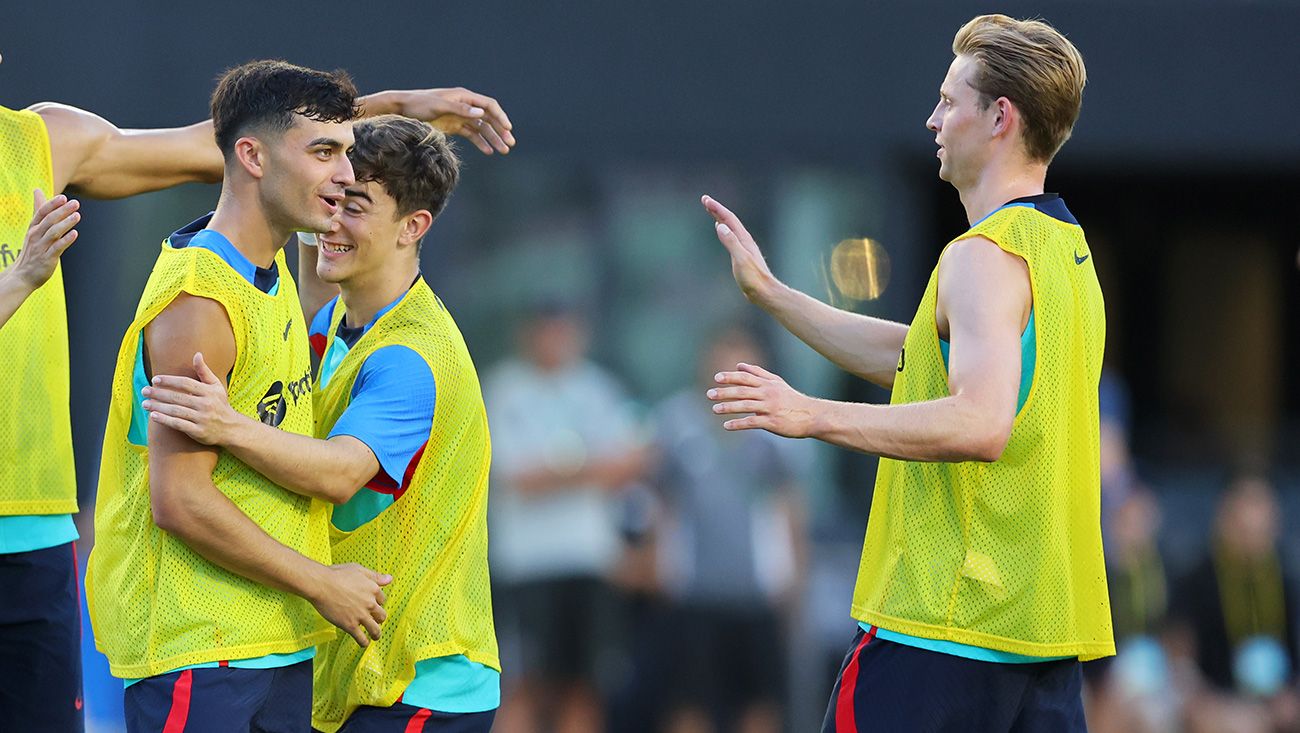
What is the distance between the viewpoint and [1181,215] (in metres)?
13.3

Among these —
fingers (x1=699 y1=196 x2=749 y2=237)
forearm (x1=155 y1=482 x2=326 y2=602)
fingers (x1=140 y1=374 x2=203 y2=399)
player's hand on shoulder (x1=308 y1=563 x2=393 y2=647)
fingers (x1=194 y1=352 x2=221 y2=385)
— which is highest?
fingers (x1=699 y1=196 x2=749 y2=237)

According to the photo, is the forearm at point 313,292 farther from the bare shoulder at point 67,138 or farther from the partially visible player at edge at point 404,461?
the bare shoulder at point 67,138

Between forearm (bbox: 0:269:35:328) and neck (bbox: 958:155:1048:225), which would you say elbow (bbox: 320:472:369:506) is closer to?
forearm (bbox: 0:269:35:328)

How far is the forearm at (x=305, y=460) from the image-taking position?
10.3ft

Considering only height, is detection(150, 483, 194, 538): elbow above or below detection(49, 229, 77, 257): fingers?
below

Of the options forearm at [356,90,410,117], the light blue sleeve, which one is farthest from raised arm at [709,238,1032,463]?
forearm at [356,90,410,117]

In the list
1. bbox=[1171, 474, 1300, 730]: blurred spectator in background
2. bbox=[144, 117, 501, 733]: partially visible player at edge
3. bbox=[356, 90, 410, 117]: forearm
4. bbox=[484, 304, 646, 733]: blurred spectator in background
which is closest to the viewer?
bbox=[144, 117, 501, 733]: partially visible player at edge

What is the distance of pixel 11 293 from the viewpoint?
3.37m

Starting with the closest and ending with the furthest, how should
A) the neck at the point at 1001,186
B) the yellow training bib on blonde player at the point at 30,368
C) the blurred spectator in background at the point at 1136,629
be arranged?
the neck at the point at 1001,186
the yellow training bib on blonde player at the point at 30,368
the blurred spectator in background at the point at 1136,629

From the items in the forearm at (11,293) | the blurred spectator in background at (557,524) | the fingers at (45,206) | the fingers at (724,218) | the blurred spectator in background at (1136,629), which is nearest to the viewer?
the fingers at (45,206)

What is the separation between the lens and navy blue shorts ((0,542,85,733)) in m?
3.76

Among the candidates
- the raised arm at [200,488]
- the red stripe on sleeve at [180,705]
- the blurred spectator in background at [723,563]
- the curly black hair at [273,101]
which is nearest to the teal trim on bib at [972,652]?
the raised arm at [200,488]

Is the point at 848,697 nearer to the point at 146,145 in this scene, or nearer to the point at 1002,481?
the point at 1002,481

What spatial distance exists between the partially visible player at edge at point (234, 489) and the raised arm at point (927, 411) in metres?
0.85
